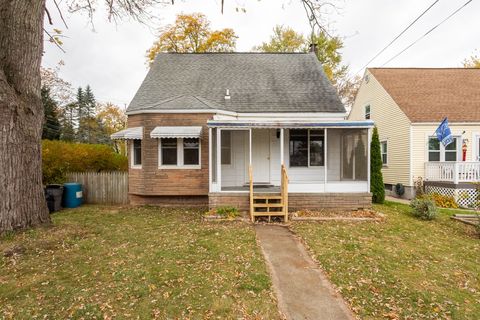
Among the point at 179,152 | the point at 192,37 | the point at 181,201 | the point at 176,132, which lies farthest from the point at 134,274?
the point at 192,37

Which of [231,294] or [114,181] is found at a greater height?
[114,181]

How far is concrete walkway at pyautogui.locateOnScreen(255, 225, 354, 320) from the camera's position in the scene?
3.72 meters

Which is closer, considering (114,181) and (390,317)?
(390,317)

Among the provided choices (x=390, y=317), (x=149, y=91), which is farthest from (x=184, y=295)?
(x=149, y=91)

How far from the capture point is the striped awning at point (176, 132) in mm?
10227

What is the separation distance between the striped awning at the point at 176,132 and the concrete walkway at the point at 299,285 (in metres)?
5.20

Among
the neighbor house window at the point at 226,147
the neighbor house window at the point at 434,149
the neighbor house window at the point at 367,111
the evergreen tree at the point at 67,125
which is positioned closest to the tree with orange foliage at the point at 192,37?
the neighbor house window at the point at 367,111

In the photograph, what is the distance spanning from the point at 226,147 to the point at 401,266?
25.1ft

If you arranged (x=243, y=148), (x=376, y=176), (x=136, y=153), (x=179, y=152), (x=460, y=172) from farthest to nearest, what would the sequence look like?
(x=460, y=172) < (x=376, y=176) < (x=136, y=153) < (x=243, y=148) < (x=179, y=152)

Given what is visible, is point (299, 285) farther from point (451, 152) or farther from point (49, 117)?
point (49, 117)

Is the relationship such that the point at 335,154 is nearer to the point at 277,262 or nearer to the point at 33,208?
the point at 277,262

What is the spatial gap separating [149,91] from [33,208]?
24.4 feet

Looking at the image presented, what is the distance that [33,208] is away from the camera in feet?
22.8

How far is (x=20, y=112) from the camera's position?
6.61m
